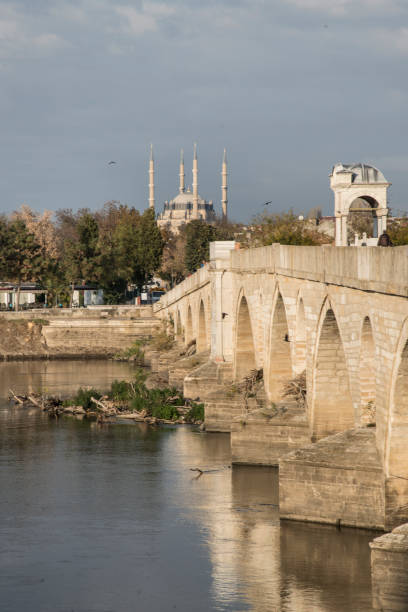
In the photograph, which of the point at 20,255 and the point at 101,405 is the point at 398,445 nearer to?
the point at 101,405

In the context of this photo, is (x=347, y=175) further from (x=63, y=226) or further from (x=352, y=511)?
(x=63, y=226)

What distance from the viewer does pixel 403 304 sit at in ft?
47.5

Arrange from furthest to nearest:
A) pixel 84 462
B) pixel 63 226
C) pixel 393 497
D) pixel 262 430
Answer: pixel 63 226 → pixel 84 462 → pixel 262 430 → pixel 393 497

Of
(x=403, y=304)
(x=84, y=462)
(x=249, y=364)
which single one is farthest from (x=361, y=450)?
(x=249, y=364)

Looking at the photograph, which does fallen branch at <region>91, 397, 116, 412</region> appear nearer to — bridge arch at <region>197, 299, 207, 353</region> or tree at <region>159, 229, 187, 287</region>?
bridge arch at <region>197, 299, 207, 353</region>

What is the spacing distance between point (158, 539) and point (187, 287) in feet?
107

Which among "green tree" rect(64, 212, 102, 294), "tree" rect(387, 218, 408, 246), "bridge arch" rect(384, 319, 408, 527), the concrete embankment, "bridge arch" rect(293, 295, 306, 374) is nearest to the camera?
"bridge arch" rect(384, 319, 408, 527)

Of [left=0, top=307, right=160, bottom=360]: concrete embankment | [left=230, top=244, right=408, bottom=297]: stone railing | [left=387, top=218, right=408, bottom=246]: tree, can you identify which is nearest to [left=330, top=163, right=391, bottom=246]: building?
[left=230, top=244, right=408, bottom=297]: stone railing

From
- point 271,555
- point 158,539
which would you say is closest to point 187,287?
point 158,539

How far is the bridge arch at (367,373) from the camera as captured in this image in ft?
57.9

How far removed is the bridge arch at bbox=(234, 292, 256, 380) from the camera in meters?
31.6

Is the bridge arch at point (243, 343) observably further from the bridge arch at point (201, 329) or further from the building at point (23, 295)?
the building at point (23, 295)

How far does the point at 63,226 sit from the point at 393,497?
102396 millimetres

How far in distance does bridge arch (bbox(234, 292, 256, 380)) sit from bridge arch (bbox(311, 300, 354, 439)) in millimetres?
10571
